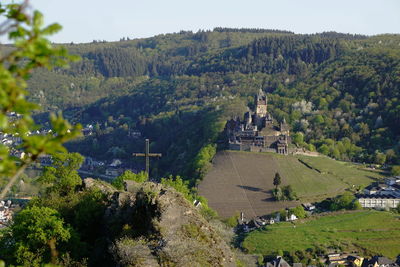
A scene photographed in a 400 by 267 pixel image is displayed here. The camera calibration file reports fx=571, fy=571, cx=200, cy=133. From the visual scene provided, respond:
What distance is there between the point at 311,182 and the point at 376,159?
899 inches

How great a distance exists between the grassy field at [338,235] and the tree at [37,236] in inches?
1374

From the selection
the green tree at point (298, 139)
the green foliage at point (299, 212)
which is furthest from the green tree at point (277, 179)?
the green tree at point (298, 139)

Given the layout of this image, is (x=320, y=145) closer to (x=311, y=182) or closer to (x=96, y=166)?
(x=311, y=182)

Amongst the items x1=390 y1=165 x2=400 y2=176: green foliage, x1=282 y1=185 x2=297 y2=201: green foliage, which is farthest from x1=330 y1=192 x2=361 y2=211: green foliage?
x1=390 y1=165 x2=400 y2=176: green foliage

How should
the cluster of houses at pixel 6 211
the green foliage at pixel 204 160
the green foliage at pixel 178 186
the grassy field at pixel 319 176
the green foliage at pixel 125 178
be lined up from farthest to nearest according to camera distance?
the green foliage at pixel 204 160 → the grassy field at pixel 319 176 → the cluster of houses at pixel 6 211 → the green foliage at pixel 178 186 → the green foliage at pixel 125 178

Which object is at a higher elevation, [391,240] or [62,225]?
[62,225]

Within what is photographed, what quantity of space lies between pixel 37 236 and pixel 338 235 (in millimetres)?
44286

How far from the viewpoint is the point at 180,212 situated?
58.7 feet

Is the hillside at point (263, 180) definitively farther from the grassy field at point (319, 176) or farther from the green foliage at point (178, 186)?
the green foliage at point (178, 186)

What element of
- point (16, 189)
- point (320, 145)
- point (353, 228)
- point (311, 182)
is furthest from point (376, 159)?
point (16, 189)

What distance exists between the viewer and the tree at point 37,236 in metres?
19.8

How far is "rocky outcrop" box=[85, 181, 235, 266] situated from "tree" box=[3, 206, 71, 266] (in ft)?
6.82

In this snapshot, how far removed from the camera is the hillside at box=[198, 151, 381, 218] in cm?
7238

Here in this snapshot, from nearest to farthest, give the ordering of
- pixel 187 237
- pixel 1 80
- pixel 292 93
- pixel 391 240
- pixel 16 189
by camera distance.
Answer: pixel 1 80 → pixel 187 237 → pixel 391 240 → pixel 16 189 → pixel 292 93
